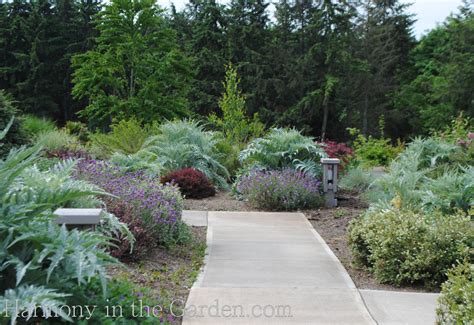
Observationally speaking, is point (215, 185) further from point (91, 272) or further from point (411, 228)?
point (91, 272)

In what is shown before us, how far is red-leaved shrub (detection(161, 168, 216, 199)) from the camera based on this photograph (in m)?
11.0

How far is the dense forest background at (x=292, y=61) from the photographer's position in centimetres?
3491

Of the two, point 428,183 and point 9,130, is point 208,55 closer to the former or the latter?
point 9,130

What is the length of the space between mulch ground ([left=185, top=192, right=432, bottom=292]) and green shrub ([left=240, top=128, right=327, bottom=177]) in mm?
967

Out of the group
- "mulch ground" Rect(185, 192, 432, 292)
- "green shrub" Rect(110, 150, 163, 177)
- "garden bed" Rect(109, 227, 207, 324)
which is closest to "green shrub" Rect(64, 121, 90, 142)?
"green shrub" Rect(110, 150, 163, 177)

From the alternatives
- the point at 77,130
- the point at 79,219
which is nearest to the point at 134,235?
the point at 79,219

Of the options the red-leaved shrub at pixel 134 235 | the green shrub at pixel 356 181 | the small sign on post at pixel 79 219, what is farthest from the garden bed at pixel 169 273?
the green shrub at pixel 356 181

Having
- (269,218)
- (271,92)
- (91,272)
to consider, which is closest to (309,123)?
(271,92)

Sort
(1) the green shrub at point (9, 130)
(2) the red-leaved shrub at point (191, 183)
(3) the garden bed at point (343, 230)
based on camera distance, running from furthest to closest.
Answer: (1) the green shrub at point (9, 130)
(2) the red-leaved shrub at point (191, 183)
(3) the garden bed at point (343, 230)

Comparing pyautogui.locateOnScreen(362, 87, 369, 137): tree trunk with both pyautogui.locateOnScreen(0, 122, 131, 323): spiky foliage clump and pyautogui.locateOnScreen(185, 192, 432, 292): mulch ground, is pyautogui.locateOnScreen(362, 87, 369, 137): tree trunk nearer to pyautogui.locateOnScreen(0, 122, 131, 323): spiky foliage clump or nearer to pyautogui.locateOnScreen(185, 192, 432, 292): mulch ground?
pyautogui.locateOnScreen(185, 192, 432, 292): mulch ground

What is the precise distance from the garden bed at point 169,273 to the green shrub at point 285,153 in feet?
15.6

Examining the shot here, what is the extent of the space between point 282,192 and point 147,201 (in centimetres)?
384

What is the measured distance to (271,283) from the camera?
5203 millimetres

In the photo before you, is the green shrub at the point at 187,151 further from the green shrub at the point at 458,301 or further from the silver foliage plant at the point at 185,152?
the green shrub at the point at 458,301
